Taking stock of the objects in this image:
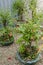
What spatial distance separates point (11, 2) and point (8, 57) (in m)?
1.46

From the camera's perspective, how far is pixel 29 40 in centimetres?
292

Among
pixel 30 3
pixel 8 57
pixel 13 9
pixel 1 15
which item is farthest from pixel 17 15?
pixel 8 57

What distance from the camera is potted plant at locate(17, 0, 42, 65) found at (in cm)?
285

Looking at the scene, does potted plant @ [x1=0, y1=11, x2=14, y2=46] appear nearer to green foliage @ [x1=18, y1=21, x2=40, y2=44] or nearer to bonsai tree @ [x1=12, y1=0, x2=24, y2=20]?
bonsai tree @ [x1=12, y1=0, x2=24, y2=20]

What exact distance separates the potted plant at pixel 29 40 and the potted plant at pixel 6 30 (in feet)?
1.84

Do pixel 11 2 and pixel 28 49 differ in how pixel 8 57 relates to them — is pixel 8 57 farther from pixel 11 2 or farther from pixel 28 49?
pixel 11 2

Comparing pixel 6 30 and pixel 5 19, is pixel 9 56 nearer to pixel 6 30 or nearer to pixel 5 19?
pixel 6 30

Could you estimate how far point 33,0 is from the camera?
155 inches

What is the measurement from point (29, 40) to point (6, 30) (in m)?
0.84

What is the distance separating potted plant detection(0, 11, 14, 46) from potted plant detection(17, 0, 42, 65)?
56 centimetres

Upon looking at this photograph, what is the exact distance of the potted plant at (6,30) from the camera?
3494 mm

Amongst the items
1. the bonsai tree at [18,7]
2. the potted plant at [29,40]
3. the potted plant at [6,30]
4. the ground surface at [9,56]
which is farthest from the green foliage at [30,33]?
the bonsai tree at [18,7]

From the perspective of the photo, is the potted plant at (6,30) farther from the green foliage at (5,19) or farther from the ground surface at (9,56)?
the ground surface at (9,56)

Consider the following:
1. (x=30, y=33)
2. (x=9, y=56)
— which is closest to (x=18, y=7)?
(x=9, y=56)
